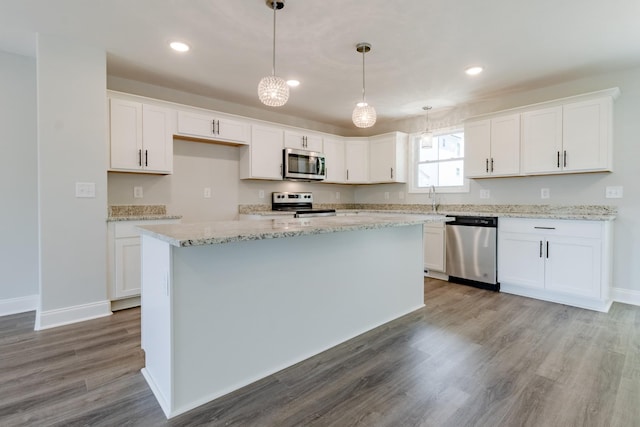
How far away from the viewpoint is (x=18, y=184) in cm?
305

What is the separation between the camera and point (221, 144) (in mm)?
4254

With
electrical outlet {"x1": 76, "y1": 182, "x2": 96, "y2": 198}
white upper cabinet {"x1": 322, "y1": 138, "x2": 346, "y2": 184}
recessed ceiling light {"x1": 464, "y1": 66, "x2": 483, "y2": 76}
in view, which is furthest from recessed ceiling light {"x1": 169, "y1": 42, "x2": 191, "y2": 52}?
recessed ceiling light {"x1": 464, "y1": 66, "x2": 483, "y2": 76}

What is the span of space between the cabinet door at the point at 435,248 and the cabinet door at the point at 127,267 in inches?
139

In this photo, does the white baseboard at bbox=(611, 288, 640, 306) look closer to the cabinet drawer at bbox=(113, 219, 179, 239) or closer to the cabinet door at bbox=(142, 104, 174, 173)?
the cabinet drawer at bbox=(113, 219, 179, 239)

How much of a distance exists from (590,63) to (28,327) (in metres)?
5.77

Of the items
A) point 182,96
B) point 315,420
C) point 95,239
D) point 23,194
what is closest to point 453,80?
point 182,96

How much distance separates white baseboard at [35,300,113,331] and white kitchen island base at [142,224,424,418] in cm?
127

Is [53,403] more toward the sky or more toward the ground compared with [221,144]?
more toward the ground

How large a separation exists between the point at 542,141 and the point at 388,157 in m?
2.14

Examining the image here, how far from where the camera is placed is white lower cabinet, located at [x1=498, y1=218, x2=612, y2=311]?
305 cm

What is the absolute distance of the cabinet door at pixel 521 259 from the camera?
3.41 metres

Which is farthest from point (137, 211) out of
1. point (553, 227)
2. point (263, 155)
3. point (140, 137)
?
point (553, 227)

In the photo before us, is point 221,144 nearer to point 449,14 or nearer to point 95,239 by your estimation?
point 95,239

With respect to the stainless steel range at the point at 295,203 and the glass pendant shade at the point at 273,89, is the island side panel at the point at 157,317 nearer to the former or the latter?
the glass pendant shade at the point at 273,89
